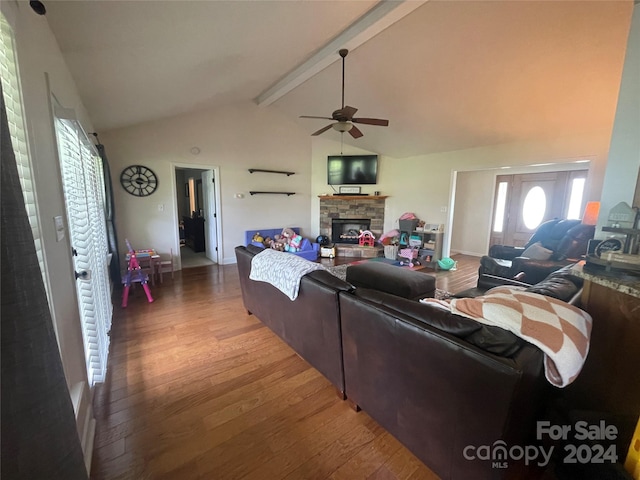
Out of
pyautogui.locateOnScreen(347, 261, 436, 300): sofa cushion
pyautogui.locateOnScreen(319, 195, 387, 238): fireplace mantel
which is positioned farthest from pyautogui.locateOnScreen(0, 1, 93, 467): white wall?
pyautogui.locateOnScreen(319, 195, 387, 238): fireplace mantel

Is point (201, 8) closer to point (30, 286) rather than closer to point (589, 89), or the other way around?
point (30, 286)

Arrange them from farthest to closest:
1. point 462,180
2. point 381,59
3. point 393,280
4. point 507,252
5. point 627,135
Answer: point 462,180 → point 507,252 → point 381,59 → point 393,280 → point 627,135

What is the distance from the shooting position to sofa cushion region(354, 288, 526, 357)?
3.36 ft

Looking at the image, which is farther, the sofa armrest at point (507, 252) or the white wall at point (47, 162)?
the sofa armrest at point (507, 252)

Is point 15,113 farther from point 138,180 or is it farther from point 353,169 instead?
point 353,169

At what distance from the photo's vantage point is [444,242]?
555 centimetres

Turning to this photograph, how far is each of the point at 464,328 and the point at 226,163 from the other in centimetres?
516

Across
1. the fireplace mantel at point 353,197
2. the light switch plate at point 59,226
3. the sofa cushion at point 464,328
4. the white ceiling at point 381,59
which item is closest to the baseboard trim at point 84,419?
the light switch plate at point 59,226

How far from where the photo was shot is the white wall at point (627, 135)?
58.9 inches

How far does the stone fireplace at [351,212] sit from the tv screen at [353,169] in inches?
17.1

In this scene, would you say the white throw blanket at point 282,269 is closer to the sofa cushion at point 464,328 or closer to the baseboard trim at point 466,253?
the sofa cushion at point 464,328

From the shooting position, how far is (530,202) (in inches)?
218

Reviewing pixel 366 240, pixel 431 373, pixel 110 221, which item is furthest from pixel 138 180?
pixel 431 373

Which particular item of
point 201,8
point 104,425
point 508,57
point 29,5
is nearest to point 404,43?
point 508,57
